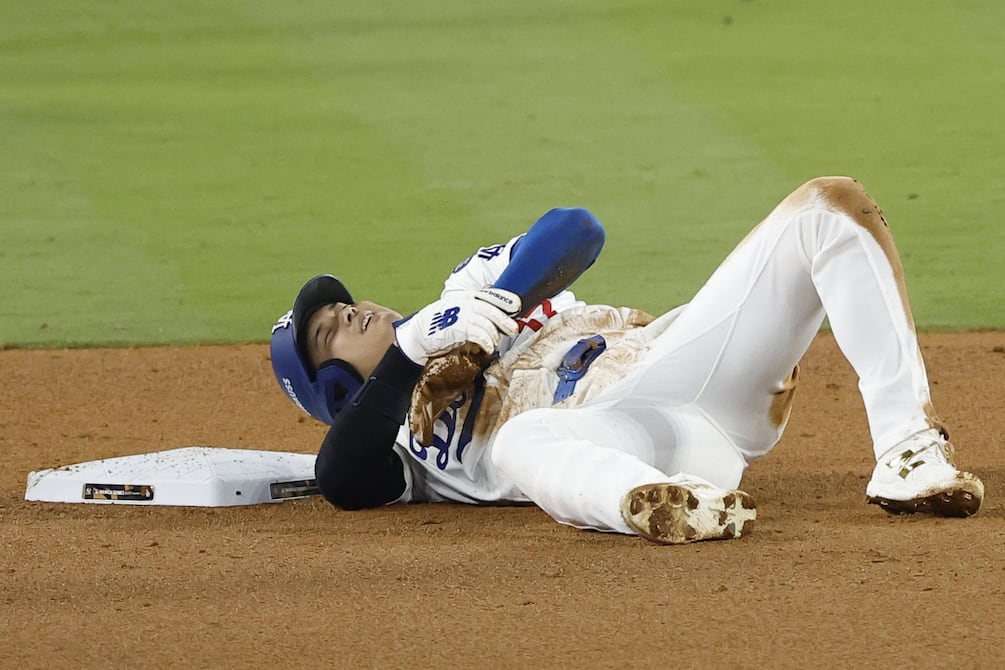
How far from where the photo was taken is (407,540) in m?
2.81

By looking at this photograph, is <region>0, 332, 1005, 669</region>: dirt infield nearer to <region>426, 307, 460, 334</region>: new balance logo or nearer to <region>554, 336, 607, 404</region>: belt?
<region>554, 336, 607, 404</region>: belt

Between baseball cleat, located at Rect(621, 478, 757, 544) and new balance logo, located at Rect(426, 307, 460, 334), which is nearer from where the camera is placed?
baseball cleat, located at Rect(621, 478, 757, 544)

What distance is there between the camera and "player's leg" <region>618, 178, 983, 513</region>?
2607 millimetres

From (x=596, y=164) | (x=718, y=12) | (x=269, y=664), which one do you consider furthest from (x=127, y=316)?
(x=718, y=12)

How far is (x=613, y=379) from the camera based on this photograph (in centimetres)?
296

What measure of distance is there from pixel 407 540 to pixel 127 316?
3409mm

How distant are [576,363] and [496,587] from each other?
756mm

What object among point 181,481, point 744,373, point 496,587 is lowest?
point 496,587

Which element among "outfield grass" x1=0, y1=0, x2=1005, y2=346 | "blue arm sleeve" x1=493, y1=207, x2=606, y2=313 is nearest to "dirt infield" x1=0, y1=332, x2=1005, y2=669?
"blue arm sleeve" x1=493, y1=207, x2=606, y2=313

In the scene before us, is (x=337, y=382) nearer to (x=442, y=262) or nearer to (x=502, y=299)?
(x=502, y=299)

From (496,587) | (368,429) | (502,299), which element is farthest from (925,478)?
(368,429)

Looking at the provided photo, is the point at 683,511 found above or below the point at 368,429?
below

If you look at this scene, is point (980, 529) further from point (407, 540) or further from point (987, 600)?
point (407, 540)

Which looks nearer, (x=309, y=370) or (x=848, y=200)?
(x=848, y=200)
